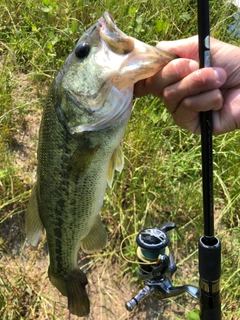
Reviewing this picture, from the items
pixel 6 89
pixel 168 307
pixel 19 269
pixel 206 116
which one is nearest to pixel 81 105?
pixel 206 116

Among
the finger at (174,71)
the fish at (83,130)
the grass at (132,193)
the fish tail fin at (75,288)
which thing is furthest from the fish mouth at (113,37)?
the grass at (132,193)

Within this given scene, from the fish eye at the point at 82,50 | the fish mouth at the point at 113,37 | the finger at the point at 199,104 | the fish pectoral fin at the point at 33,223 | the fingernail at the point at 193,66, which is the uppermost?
the fish mouth at the point at 113,37

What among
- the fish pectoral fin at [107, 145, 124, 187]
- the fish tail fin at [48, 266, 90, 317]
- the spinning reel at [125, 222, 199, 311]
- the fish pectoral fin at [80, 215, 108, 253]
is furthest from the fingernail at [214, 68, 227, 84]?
the fish tail fin at [48, 266, 90, 317]

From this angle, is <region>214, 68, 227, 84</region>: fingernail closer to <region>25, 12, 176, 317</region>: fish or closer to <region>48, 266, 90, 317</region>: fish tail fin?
<region>25, 12, 176, 317</region>: fish

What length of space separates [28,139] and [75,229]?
1.73 m

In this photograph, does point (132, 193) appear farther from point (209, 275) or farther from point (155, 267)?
point (209, 275)

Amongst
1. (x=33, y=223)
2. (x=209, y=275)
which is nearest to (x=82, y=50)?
(x=33, y=223)

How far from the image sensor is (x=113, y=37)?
4.81 feet

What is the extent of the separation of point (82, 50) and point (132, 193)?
4.95ft

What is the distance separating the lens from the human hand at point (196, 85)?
1522 millimetres

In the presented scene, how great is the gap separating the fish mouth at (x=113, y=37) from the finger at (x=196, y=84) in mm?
258

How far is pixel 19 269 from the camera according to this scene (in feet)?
8.51

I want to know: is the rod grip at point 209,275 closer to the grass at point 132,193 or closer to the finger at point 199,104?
the finger at point 199,104

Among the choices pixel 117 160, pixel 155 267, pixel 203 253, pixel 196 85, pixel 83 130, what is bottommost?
pixel 155 267
